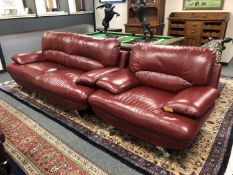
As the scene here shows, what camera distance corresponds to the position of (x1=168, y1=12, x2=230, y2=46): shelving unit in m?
4.22

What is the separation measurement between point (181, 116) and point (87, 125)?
3.81 feet

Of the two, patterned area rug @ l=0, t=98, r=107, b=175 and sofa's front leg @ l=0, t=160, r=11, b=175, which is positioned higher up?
sofa's front leg @ l=0, t=160, r=11, b=175

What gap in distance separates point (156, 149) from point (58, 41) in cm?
235

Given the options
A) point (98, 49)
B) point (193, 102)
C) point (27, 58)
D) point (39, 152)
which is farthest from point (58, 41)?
point (193, 102)

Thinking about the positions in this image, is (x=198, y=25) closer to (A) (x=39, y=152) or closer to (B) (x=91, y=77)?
(B) (x=91, y=77)

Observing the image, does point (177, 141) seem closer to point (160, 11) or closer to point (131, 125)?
point (131, 125)

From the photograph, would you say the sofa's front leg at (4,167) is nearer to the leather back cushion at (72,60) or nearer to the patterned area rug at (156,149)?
the patterned area rug at (156,149)

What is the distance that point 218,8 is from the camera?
14.6 feet

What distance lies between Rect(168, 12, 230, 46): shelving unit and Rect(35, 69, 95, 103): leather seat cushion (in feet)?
9.78

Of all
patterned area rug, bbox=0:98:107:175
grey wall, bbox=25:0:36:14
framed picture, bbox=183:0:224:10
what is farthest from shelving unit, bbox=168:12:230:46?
patterned area rug, bbox=0:98:107:175

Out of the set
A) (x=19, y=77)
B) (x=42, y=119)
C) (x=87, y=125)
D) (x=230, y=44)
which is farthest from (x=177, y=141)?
(x=230, y=44)

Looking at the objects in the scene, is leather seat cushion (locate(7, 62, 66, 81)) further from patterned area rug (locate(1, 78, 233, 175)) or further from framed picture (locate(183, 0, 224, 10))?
framed picture (locate(183, 0, 224, 10))

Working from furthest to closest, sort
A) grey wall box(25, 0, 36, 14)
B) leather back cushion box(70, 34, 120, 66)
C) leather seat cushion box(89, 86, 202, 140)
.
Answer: grey wall box(25, 0, 36, 14), leather back cushion box(70, 34, 120, 66), leather seat cushion box(89, 86, 202, 140)

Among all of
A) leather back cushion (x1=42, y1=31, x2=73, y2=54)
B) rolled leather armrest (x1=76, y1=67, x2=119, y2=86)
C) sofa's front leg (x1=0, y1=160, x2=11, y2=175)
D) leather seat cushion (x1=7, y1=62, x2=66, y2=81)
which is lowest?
sofa's front leg (x1=0, y1=160, x2=11, y2=175)
